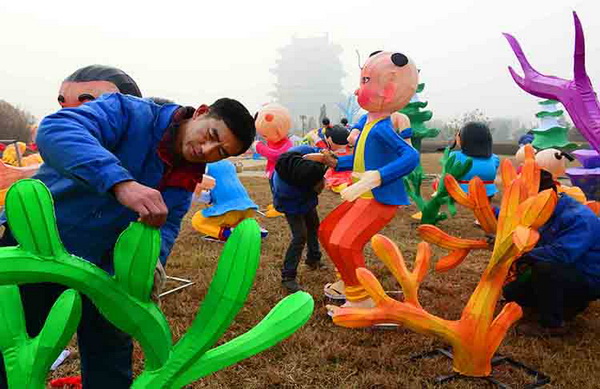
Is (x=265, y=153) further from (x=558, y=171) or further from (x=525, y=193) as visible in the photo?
(x=525, y=193)

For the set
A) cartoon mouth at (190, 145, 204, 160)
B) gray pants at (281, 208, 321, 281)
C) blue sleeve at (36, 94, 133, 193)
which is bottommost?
gray pants at (281, 208, 321, 281)

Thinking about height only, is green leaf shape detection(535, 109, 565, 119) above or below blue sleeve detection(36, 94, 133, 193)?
below

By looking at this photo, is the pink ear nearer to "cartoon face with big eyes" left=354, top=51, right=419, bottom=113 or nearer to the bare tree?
"cartoon face with big eyes" left=354, top=51, right=419, bottom=113

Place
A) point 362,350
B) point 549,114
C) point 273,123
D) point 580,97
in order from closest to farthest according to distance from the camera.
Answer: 1. point 580,97
2. point 362,350
3. point 273,123
4. point 549,114

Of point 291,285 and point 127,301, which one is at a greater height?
point 127,301

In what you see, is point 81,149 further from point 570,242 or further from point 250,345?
point 570,242

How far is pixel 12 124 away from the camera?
20641 millimetres

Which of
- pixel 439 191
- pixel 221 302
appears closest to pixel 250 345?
pixel 221 302

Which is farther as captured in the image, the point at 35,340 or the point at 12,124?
the point at 12,124

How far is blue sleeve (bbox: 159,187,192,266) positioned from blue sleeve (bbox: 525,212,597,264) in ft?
6.82

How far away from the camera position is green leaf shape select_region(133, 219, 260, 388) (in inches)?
44.8

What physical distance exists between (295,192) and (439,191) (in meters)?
2.67

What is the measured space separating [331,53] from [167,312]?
7898 centimetres

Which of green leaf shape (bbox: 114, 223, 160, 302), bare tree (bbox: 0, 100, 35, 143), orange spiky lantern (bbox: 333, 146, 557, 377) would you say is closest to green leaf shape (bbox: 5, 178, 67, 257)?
green leaf shape (bbox: 114, 223, 160, 302)
